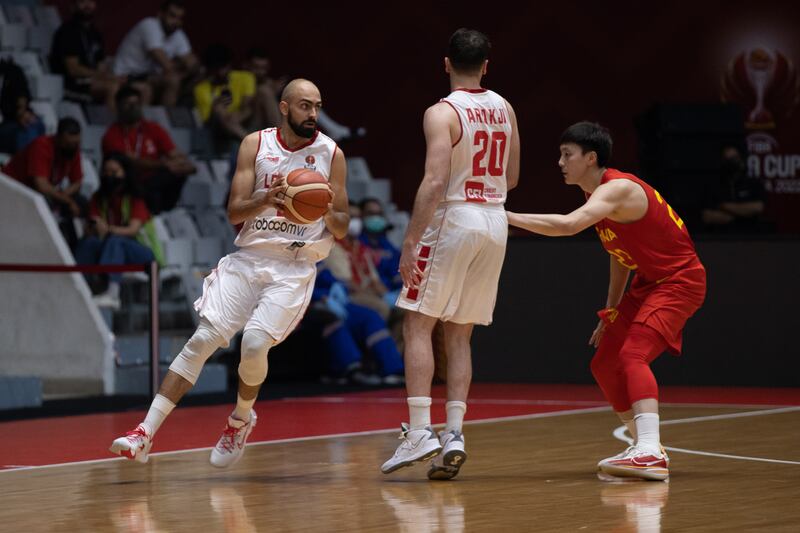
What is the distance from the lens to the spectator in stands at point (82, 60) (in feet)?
46.5

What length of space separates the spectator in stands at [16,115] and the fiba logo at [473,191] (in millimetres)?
6978

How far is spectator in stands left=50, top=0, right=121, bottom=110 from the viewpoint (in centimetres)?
1416

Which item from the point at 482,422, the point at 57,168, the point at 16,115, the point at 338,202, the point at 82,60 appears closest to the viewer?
the point at 338,202

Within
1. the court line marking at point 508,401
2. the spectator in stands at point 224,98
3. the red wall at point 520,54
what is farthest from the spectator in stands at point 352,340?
the red wall at point 520,54

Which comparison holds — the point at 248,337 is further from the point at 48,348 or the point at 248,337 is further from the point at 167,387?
the point at 48,348

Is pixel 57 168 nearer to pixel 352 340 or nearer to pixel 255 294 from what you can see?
pixel 352 340

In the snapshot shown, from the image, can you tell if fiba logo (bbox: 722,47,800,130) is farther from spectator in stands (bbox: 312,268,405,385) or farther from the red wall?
spectator in stands (bbox: 312,268,405,385)

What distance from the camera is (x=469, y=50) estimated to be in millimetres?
6797

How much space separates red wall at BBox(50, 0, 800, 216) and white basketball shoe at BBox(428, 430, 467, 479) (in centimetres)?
1034

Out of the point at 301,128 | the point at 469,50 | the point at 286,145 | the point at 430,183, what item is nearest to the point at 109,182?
the point at 286,145

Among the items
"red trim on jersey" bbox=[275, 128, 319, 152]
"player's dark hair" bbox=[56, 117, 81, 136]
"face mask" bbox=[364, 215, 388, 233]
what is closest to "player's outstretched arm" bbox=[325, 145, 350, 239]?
"red trim on jersey" bbox=[275, 128, 319, 152]

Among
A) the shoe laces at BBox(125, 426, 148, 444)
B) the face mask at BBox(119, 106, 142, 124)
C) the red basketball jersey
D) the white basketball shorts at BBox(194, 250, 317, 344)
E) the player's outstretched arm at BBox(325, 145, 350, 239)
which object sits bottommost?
the shoe laces at BBox(125, 426, 148, 444)

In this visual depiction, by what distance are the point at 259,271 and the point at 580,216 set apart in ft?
4.95

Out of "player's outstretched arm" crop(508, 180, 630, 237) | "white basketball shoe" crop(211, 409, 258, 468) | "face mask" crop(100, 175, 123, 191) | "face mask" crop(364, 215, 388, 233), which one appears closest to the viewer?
"player's outstretched arm" crop(508, 180, 630, 237)
